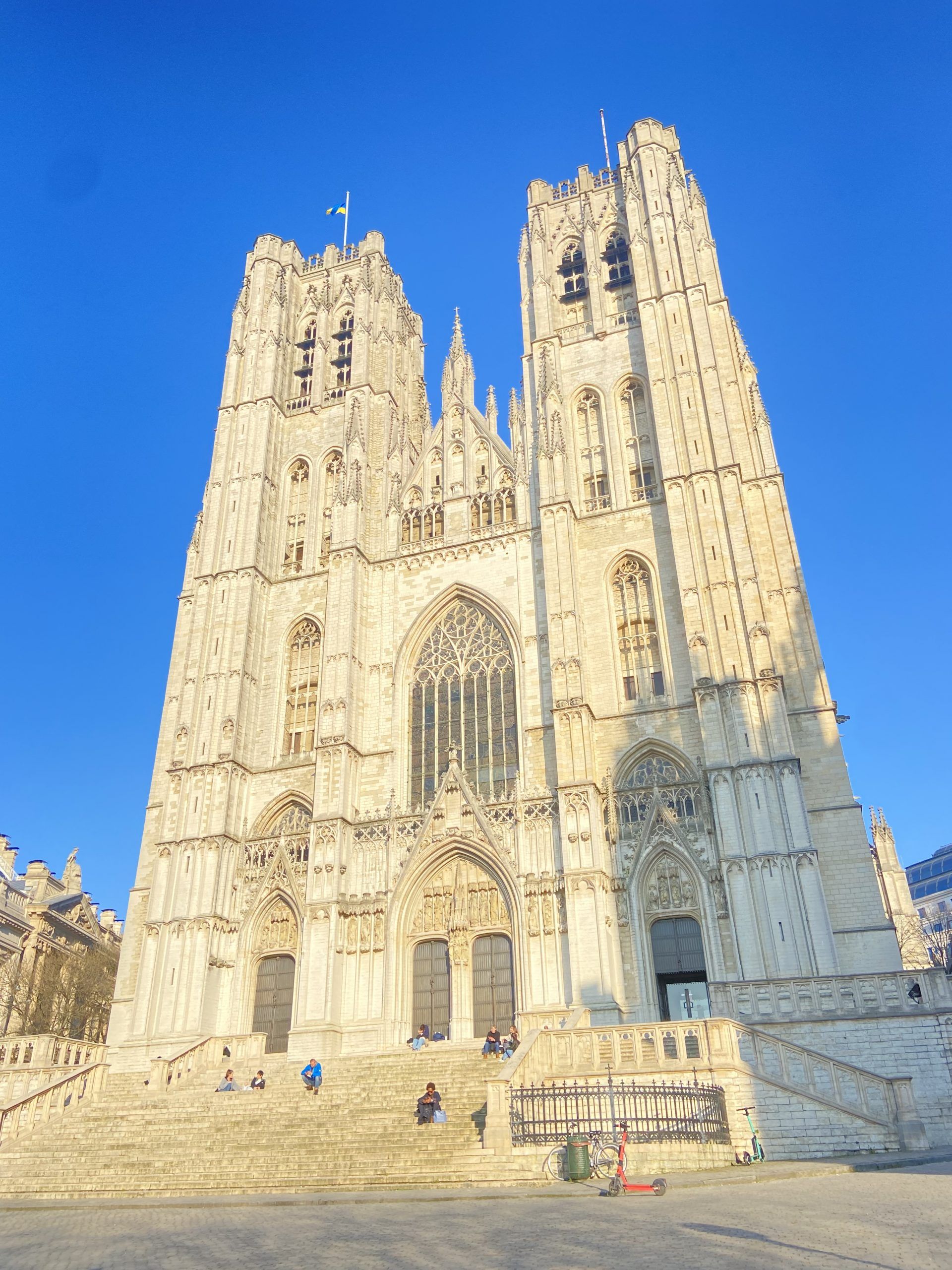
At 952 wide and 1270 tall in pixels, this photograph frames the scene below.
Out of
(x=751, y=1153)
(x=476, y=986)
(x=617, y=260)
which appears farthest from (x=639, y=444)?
(x=751, y=1153)

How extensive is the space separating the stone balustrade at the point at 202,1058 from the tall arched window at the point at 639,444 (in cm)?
1944

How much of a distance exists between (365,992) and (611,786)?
28.0 ft

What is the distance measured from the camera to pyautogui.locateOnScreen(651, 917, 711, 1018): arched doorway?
2464 centimetres

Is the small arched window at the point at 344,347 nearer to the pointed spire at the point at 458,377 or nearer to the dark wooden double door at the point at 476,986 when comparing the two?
the pointed spire at the point at 458,377

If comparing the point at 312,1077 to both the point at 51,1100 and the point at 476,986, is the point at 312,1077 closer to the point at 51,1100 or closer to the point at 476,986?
the point at 51,1100

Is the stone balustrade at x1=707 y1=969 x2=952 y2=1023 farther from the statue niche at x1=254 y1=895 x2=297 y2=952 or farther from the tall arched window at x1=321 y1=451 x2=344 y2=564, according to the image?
the tall arched window at x1=321 y1=451 x2=344 y2=564

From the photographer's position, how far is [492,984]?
1011 inches

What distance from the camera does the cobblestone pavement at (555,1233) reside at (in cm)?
764

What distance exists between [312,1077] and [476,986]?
6586 millimetres

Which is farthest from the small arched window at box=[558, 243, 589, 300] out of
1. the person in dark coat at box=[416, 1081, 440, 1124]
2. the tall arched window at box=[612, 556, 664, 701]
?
the person in dark coat at box=[416, 1081, 440, 1124]

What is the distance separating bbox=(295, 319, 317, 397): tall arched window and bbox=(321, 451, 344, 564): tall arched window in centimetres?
408

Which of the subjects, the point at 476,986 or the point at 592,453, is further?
the point at 592,453

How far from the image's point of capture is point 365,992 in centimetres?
2602

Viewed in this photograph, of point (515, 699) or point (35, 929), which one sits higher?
point (515, 699)
